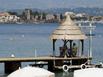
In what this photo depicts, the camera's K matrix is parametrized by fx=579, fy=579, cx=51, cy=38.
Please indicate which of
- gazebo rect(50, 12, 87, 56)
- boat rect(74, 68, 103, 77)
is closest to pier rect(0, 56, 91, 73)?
gazebo rect(50, 12, 87, 56)

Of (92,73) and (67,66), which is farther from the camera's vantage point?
(67,66)

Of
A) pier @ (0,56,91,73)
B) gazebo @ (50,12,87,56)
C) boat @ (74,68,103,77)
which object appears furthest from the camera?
gazebo @ (50,12,87,56)

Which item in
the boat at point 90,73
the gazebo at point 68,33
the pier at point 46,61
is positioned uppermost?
the boat at point 90,73

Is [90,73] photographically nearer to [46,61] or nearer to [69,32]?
[69,32]

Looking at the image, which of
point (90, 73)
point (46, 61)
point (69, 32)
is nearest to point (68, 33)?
point (69, 32)

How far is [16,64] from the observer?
41.6 m

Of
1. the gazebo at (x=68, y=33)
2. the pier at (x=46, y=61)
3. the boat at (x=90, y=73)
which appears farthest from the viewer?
the gazebo at (x=68, y=33)

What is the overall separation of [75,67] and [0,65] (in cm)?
1151

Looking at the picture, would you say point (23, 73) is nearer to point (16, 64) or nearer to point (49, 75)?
point (49, 75)

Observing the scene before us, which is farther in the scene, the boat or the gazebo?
the gazebo

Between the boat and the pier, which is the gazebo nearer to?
the pier

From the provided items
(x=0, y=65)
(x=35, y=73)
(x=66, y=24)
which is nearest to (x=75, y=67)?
(x=66, y=24)

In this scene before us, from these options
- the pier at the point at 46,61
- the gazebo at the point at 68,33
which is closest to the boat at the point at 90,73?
the pier at the point at 46,61

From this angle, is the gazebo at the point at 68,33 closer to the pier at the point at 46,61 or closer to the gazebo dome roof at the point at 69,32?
the gazebo dome roof at the point at 69,32
